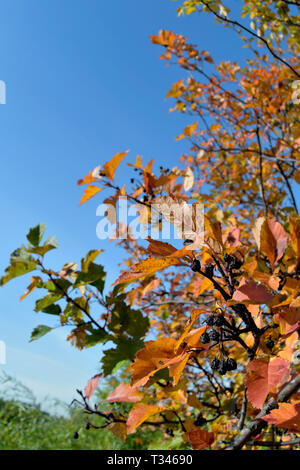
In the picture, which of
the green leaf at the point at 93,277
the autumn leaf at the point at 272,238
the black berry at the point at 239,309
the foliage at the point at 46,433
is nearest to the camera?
the black berry at the point at 239,309

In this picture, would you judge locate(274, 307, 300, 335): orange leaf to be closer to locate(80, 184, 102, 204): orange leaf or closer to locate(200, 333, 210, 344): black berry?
locate(200, 333, 210, 344): black berry

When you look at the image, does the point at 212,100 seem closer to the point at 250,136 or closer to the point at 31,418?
the point at 250,136

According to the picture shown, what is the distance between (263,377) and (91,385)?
1059 millimetres

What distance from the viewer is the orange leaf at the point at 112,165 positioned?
1502 millimetres

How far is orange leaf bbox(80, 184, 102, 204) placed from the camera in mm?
1506

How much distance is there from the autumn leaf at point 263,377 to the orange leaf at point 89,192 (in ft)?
3.38

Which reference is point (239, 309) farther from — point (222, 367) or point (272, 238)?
point (272, 238)

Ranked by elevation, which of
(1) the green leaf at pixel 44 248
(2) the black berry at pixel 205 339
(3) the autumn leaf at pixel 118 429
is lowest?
(3) the autumn leaf at pixel 118 429

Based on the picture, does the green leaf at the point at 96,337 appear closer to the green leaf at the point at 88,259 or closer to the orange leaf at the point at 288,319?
the green leaf at the point at 88,259

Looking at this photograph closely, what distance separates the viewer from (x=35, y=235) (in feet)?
5.40

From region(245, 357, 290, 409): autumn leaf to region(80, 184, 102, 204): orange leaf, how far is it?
103cm

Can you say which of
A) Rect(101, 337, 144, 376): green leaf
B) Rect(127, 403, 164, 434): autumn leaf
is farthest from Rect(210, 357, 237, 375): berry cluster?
Rect(101, 337, 144, 376): green leaf

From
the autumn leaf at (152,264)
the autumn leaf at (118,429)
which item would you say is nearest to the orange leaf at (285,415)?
the autumn leaf at (152,264)

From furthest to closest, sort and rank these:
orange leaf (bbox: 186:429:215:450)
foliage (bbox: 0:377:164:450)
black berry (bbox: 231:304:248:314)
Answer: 1. foliage (bbox: 0:377:164:450)
2. orange leaf (bbox: 186:429:215:450)
3. black berry (bbox: 231:304:248:314)
